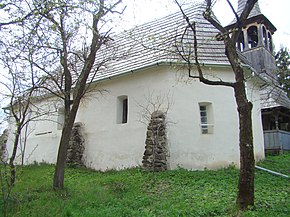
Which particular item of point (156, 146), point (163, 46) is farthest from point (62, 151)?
point (163, 46)

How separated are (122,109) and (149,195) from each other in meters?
6.01

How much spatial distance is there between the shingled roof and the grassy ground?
476 centimetres

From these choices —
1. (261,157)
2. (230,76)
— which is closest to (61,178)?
(230,76)

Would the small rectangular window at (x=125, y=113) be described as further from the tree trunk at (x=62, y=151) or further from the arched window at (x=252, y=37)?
the arched window at (x=252, y=37)

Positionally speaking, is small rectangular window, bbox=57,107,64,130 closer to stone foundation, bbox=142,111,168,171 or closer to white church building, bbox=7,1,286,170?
white church building, bbox=7,1,286,170

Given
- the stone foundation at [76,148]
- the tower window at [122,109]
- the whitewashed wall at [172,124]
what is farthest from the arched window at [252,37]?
the stone foundation at [76,148]

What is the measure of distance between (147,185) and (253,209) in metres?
3.35

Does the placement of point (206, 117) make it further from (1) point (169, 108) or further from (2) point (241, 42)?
(2) point (241, 42)

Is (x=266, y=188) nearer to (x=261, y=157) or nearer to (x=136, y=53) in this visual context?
(x=261, y=157)

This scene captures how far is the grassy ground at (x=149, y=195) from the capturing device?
604 centimetres

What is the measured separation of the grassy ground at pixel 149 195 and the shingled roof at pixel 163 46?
15.6 feet

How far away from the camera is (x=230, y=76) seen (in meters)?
11.7

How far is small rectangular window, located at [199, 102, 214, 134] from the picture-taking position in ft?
36.0

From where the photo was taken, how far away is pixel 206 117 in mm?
11273
